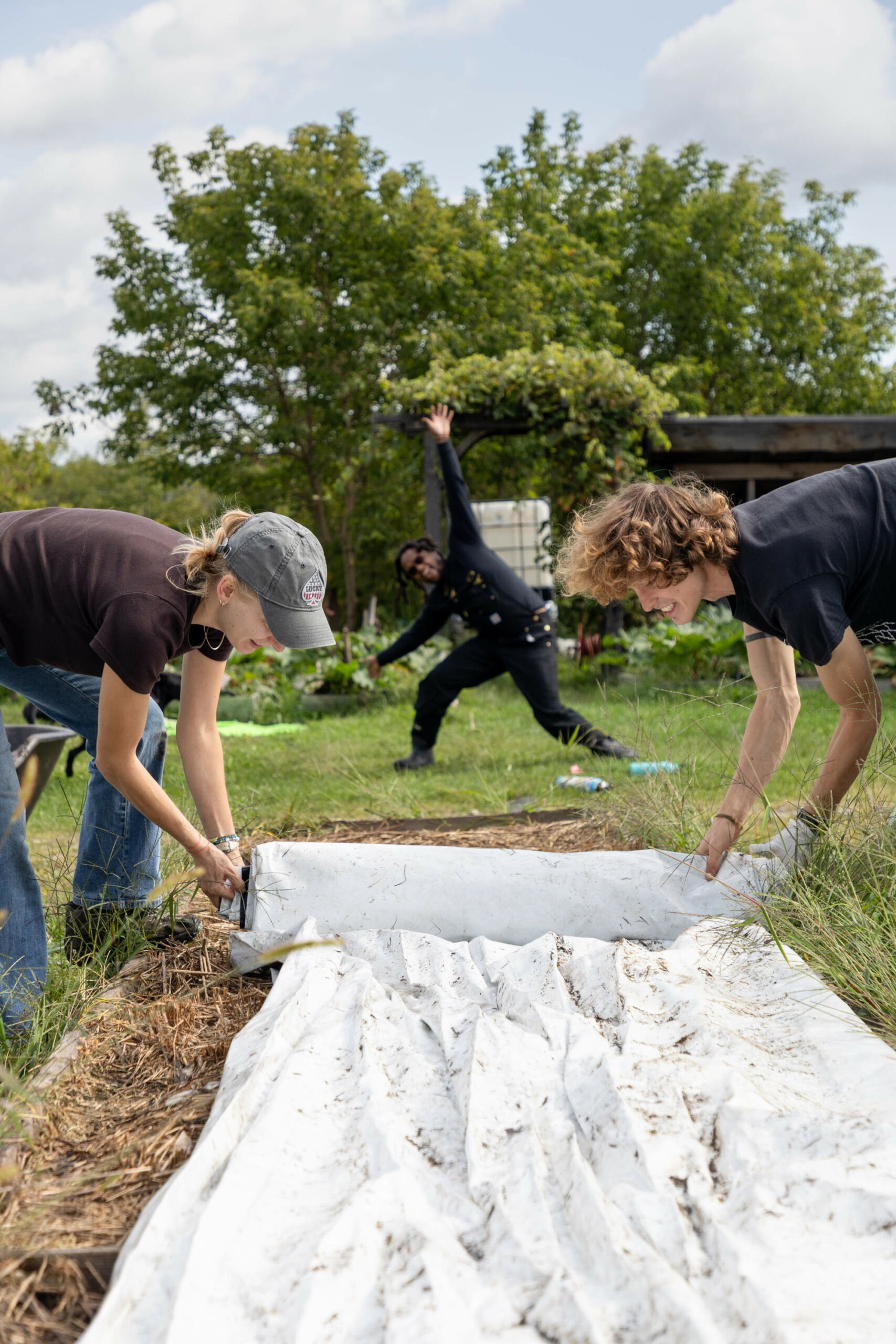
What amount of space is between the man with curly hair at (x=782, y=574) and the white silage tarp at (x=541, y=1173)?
2.04ft

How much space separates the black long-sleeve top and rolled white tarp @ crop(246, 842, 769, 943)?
2.93 m

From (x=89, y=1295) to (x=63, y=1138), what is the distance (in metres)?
0.48

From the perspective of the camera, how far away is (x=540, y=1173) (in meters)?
1.48

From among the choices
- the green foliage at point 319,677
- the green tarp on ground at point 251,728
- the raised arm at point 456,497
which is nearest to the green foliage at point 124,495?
the green foliage at point 319,677

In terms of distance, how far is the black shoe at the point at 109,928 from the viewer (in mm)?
2553

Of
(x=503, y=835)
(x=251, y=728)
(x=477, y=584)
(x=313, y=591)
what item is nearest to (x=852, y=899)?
(x=313, y=591)

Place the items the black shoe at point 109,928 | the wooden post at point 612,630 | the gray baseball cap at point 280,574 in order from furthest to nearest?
1. the wooden post at point 612,630
2. the black shoe at point 109,928
3. the gray baseball cap at point 280,574

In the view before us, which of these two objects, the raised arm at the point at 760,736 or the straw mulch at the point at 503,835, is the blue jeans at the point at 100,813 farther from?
the raised arm at the point at 760,736

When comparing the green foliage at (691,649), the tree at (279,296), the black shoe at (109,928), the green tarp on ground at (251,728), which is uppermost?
the tree at (279,296)

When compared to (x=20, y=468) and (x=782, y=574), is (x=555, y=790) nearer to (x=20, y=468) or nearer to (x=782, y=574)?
(x=782, y=574)

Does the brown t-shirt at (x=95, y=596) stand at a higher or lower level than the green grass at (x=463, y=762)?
higher

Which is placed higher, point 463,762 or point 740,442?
point 740,442

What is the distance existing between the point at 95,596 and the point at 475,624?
3.68 metres

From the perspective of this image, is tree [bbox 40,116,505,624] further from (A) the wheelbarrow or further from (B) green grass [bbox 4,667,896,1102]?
(A) the wheelbarrow
